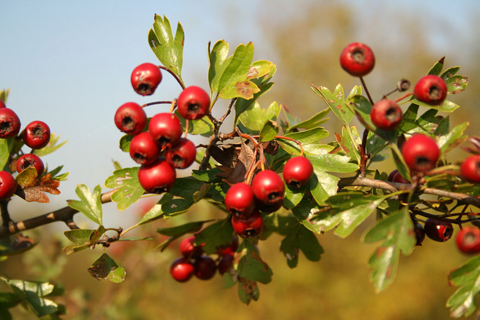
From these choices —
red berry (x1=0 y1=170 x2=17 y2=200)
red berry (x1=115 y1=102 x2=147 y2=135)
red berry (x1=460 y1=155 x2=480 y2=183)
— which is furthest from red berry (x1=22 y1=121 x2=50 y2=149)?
red berry (x1=460 y1=155 x2=480 y2=183)

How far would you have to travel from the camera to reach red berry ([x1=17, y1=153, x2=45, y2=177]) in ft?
3.57

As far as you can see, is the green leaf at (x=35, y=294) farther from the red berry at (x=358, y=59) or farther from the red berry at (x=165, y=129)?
the red berry at (x=358, y=59)

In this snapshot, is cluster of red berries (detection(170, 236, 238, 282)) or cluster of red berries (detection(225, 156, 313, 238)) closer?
cluster of red berries (detection(225, 156, 313, 238))

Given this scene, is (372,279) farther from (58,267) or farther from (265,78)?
(58,267)

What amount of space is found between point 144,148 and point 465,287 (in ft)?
2.30

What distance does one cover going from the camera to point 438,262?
179 inches

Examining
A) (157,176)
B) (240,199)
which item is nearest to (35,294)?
(157,176)

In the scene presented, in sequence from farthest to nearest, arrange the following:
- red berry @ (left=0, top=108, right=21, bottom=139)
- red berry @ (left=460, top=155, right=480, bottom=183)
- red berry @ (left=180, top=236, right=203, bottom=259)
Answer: red berry @ (left=180, top=236, right=203, bottom=259) → red berry @ (left=0, top=108, right=21, bottom=139) → red berry @ (left=460, top=155, right=480, bottom=183)

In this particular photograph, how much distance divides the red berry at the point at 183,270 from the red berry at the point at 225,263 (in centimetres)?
12

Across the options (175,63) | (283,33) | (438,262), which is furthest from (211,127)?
(283,33)

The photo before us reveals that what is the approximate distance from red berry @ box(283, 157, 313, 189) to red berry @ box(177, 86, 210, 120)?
8.6 inches

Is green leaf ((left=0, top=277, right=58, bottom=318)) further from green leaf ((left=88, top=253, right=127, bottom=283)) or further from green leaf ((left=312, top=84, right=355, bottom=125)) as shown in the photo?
green leaf ((left=312, top=84, right=355, bottom=125))

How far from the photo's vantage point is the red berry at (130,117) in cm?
76

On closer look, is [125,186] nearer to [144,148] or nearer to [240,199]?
[144,148]
